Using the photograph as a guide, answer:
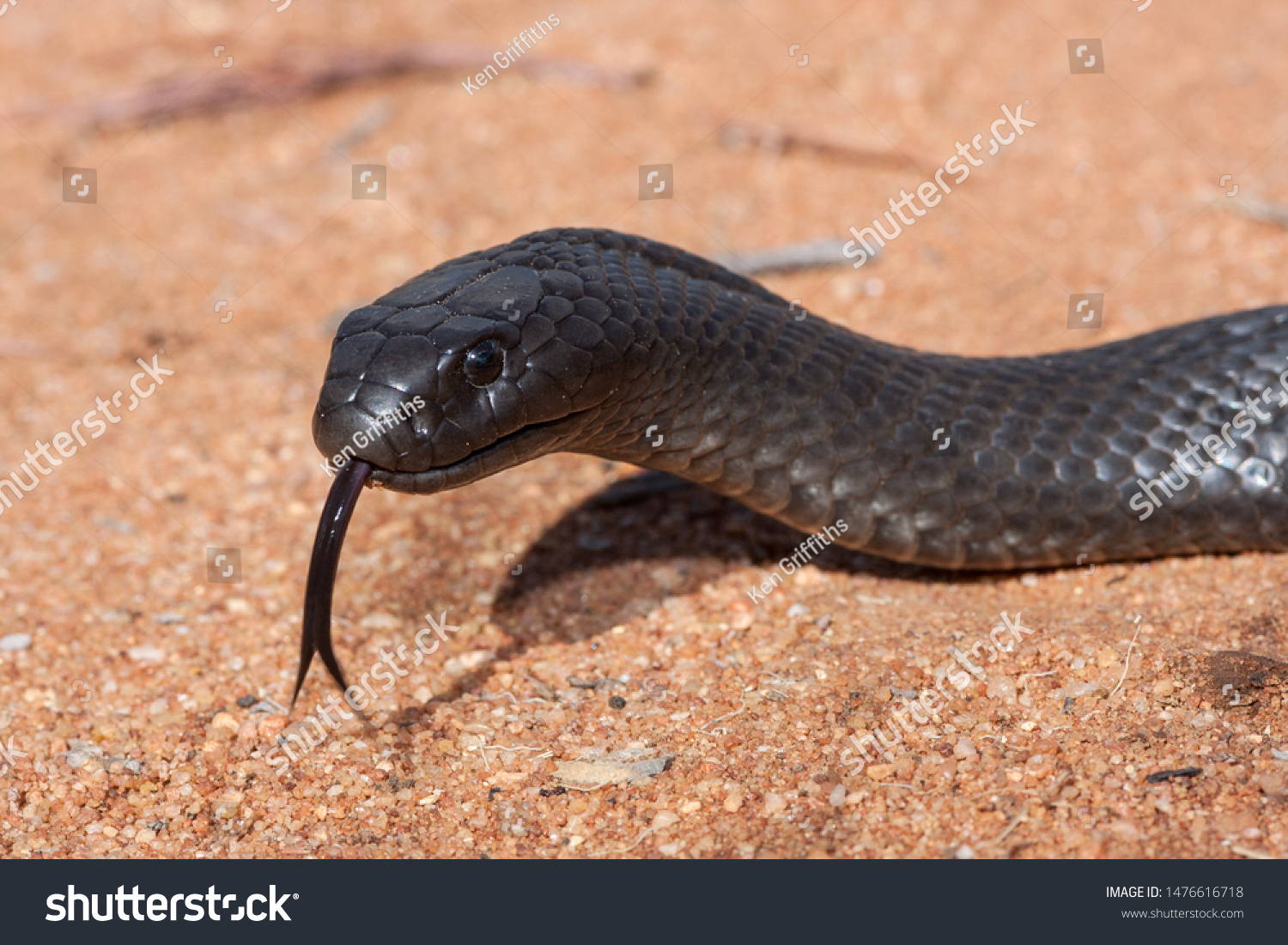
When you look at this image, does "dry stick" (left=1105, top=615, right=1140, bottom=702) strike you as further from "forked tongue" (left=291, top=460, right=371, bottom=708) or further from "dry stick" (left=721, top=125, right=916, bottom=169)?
"dry stick" (left=721, top=125, right=916, bottom=169)

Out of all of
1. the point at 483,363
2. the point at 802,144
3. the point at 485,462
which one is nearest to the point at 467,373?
the point at 483,363

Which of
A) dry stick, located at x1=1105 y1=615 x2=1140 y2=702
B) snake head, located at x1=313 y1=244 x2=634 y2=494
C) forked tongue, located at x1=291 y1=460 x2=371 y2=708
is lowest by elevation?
dry stick, located at x1=1105 y1=615 x2=1140 y2=702

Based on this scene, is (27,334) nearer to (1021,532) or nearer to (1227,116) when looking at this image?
(1021,532)

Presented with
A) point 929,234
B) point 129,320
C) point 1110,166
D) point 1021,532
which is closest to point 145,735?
point 1021,532

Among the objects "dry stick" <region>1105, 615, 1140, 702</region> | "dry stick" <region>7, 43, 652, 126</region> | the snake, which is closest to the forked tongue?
the snake

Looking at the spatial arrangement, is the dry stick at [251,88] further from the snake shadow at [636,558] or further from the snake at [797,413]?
the snake at [797,413]
